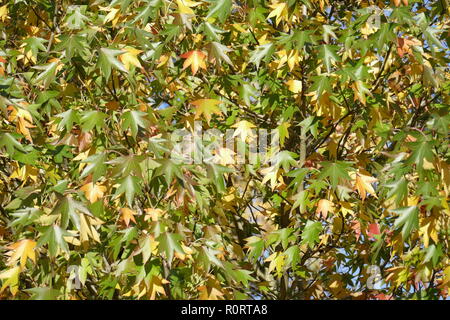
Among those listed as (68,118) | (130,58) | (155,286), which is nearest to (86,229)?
(155,286)

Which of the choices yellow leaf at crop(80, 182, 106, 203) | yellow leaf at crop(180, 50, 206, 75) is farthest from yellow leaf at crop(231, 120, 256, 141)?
yellow leaf at crop(80, 182, 106, 203)

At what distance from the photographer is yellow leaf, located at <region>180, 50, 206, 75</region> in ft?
14.5

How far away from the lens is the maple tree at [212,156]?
3.88 metres

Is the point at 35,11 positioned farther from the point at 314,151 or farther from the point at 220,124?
the point at 314,151

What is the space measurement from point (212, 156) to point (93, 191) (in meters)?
0.86

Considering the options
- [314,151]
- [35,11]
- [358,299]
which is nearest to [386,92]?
[314,151]

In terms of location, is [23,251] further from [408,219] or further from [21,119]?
[408,219]

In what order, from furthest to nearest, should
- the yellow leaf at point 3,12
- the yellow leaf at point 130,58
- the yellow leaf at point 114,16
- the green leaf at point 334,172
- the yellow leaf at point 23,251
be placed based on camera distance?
the yellow leaf at point 3,12 < the yellow leaf at point 114,16 < the yellow leaf at point 130,58 < the green leaf at point 334,172 < the yellow leaf at point 23,251

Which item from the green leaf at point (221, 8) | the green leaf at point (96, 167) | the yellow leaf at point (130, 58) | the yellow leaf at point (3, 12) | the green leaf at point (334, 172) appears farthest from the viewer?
→ the yellow leaf at point (3, 12)

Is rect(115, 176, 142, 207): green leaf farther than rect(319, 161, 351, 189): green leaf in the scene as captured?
No

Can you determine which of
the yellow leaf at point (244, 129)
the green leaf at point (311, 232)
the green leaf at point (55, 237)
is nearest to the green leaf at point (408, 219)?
the green leaf at point (311, 232)

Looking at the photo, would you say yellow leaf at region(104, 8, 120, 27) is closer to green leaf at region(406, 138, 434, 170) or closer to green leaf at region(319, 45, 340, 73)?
green leaf at region(319, 45, 340, 73)

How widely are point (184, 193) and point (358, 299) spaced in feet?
6.40

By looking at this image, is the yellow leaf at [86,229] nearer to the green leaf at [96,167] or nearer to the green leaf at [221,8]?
the green leaf at [96,167]
